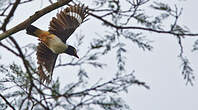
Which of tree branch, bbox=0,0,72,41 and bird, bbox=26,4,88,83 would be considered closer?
tree branch, bbox=0,0,72,41

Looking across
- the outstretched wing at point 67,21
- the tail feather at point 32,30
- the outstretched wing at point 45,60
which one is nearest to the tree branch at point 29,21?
the tail feather at point 32,30

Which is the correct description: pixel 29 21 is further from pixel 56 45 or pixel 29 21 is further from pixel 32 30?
pixel 56 45

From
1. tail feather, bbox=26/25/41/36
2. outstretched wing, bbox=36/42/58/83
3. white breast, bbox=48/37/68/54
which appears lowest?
outstretched wing, bbox=36/42/58/83

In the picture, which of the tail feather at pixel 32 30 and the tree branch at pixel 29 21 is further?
the tail feather at pixel 32 30

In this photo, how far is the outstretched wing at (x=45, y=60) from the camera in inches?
74.9

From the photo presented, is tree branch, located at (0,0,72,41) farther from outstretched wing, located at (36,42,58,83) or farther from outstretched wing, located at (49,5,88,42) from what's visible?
outstretched wing, located at (36,42,58,83)

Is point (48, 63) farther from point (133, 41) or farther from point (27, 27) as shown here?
point (133, 41)

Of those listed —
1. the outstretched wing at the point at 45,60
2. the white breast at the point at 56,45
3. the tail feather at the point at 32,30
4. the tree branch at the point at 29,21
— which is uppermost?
the tree branch at the point at 29,21

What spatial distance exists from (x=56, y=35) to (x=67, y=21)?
0.08 metres

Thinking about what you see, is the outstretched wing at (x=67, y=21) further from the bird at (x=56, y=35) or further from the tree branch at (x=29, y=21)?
the tree branch at (x=29, y=21)

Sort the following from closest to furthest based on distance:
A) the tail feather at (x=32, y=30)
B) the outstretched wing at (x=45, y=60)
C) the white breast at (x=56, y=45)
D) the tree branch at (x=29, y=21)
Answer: the tree branch at (x=29, y=21) < the tail feather at (x=32, y=30) < the white breast at (x=56, y=45) < the outstretched wing at (x=45, y=60)

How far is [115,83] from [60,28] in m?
0.63

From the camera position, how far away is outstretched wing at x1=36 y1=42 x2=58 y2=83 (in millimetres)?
1904

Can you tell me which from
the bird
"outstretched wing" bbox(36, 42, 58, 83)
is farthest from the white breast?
"outstretched wing" bbox(36, 42, 58, 83)
